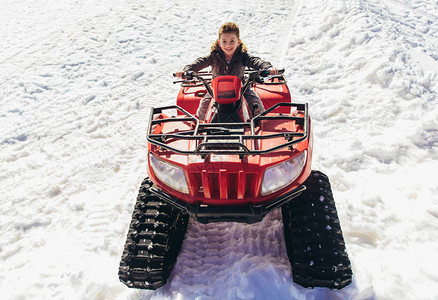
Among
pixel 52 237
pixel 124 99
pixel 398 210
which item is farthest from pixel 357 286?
pixel 124 99

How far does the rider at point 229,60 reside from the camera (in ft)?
12.9

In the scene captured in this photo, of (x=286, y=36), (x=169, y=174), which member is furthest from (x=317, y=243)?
(x=286, y=36)

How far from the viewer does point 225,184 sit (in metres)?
2.51

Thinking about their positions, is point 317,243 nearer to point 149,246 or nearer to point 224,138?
point 224,138

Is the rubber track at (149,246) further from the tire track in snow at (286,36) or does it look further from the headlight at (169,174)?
the tire track in snow at (286,36)

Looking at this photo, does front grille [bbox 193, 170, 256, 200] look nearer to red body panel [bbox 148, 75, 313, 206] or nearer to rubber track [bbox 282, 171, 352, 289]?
red body panel [bbox 148, 75, 313, 206]

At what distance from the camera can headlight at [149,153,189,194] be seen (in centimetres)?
265

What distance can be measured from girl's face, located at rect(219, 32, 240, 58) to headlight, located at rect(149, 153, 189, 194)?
1890mm

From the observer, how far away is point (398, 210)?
342 centimetres

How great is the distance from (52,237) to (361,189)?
11.0ft

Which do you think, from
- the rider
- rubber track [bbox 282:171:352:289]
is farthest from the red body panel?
the rider

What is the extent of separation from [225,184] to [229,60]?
2229 millimetres

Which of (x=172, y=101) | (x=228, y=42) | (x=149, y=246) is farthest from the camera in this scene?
(x=172, y=101)

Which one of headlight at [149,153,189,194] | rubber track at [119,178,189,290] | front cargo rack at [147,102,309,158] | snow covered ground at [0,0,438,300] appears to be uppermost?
front cargo rack at [147,102,309,158]
